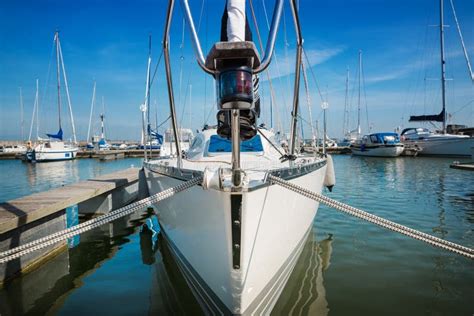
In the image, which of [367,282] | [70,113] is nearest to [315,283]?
[367,282]

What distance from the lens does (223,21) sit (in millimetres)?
3617

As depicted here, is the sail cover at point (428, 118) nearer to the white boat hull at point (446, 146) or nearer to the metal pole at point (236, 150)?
the white boat hull at point (446, 146)

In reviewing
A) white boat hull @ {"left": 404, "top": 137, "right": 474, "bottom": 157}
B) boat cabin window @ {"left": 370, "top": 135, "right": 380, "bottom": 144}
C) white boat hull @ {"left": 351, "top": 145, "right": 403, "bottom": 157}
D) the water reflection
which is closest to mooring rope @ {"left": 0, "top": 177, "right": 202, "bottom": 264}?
the water reflection

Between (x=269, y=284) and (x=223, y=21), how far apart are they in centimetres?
308

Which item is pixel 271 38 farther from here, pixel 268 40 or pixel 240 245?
pixel 240 245

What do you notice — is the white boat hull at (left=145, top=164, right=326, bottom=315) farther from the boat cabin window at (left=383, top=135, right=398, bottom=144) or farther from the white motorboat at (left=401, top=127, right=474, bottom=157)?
the boat cabin window at (left=383, top=135, right=398, bottom=144)

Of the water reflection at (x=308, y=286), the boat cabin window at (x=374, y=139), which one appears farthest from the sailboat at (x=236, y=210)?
the boat cabin window at (x=374, y=139)

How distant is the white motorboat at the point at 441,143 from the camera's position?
94.3 ft

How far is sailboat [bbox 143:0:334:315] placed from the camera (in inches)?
91.3

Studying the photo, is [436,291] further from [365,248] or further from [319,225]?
[319,225]

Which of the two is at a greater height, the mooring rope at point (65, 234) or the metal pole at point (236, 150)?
the metal pole at point (236, 150)

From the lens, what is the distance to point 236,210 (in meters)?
2.47

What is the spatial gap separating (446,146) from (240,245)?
34.9 metres

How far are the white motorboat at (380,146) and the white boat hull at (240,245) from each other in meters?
31.3
